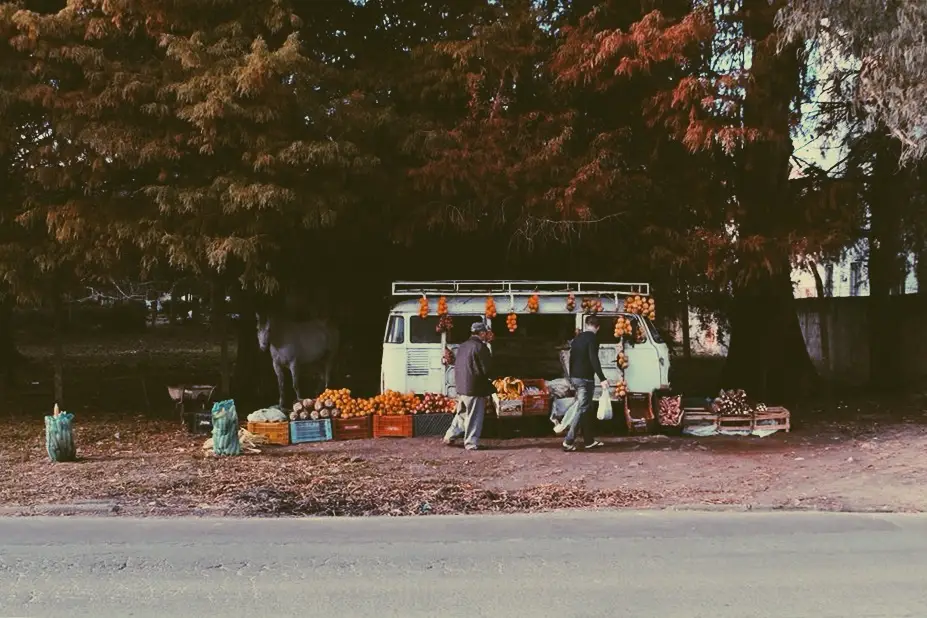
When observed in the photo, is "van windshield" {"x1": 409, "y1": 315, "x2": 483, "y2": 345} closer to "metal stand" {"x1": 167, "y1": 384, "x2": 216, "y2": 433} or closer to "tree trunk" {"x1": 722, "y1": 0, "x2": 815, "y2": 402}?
"metal stand" {"x1": 167, "y1": 384, "x2": 216, "y2": 433}

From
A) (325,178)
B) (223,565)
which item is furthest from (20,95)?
(223,565)

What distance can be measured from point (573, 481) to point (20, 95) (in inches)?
386

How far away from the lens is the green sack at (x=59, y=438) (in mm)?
10602

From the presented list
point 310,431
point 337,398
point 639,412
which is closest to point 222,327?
point 337,398

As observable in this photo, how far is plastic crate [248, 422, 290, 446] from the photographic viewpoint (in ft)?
40.3

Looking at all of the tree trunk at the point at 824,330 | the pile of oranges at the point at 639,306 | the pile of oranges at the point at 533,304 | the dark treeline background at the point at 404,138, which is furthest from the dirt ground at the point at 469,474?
the tree trunk at the point at 824,330

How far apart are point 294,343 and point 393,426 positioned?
310 cm

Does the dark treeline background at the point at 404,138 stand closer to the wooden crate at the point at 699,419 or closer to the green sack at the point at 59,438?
the wooden crate at the point at 699,419

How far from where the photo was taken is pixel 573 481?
9.55 m

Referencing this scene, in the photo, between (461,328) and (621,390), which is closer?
(621,390)

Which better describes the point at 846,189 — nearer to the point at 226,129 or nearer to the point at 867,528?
the point at 867,528

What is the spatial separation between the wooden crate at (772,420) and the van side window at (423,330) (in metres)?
5.33

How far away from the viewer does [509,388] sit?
12672 mm

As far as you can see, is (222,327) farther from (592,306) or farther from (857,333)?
(857,333)
